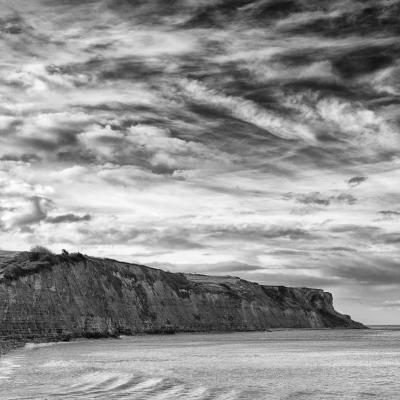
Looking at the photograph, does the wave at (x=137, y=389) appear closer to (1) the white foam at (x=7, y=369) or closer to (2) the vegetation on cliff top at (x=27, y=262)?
(1) the white foam at (x=7, y=369)

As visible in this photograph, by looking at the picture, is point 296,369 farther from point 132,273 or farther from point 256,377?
point 132,273

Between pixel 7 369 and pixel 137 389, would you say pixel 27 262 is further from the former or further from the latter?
pixel 137 389

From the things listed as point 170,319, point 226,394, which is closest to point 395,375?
point 226,394

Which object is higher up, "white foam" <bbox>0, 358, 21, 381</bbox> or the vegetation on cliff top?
the vegetation on cliff top

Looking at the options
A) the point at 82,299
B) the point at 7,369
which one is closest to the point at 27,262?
the point at 82,299

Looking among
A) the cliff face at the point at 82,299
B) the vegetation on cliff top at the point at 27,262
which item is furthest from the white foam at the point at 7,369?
the vegetation on cliff top at the point at 27,262

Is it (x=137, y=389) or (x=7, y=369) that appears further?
(x=7, y=369)

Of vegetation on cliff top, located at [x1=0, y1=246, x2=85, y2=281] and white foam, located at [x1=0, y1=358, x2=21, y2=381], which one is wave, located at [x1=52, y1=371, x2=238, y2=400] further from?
vegetation on cliff top, located at [x1=0, y1=246, x2=85, y2=281]

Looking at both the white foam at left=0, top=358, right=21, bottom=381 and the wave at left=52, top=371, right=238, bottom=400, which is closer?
the wave at left=52, top=371, right=238, bottom=400

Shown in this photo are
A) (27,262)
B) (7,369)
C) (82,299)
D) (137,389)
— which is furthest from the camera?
(82,299)

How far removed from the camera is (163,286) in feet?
615

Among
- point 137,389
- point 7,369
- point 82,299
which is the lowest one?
point 137,389

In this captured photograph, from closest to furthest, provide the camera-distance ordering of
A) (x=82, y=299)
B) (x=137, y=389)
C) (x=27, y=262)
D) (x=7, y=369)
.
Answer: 1. (x=137, y=389)
2. (x=7, y=369)
3. (x=27, y=262)
4. (x=82, y=299)

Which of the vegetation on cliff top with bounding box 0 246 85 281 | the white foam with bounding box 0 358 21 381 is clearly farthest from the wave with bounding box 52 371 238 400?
the vegetation on cliff top with bounding box 0 246 85 281
